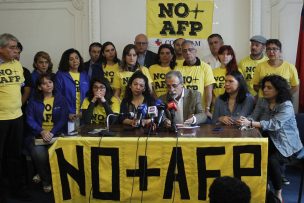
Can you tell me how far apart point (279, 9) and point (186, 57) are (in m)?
1.66

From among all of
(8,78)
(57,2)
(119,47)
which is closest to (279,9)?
(119,47)

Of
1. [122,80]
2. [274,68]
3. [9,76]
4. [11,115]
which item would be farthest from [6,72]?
[274,68]

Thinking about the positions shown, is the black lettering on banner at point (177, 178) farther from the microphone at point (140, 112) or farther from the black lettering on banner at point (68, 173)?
the black lettering on banner at point (68, 173)

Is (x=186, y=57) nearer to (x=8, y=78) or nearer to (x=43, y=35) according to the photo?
(x=8, y=78)

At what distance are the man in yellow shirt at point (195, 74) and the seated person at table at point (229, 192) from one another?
8.53 ft

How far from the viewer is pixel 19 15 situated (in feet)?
18.3

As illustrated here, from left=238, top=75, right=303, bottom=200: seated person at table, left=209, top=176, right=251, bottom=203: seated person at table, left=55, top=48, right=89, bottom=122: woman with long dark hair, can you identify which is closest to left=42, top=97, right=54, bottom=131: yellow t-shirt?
left=55, top=48, right=89, bottom=122: woman with long dark hair

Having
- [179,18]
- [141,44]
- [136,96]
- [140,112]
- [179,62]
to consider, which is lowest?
[140,112]

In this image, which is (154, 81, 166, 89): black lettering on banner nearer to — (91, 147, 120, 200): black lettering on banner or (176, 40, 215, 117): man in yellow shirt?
(176, 40, 215, 117): man in yellow shirt

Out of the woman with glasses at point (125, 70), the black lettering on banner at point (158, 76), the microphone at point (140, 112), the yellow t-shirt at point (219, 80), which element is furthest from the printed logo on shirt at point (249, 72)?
the microphone at point (140, 112)

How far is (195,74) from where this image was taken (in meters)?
4.26

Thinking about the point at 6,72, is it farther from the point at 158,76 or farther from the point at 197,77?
the point at 197,77

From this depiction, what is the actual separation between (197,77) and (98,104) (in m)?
1.03

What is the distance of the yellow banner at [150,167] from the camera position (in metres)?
3.01
